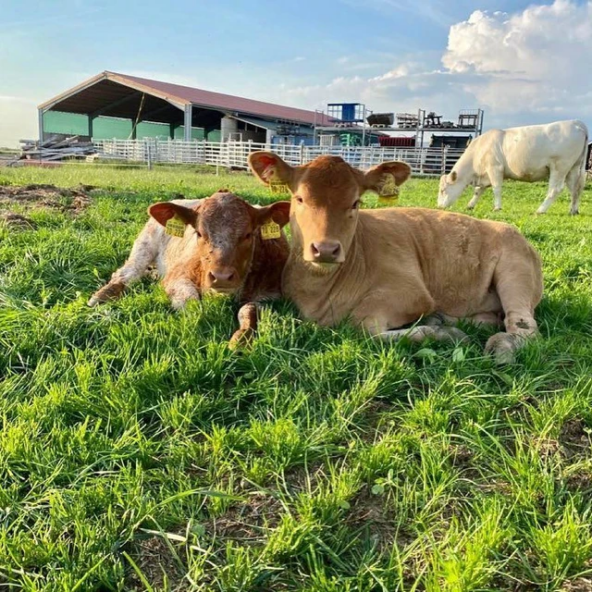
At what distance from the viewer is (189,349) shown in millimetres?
3172

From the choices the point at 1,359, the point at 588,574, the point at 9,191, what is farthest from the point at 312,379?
the point at 9,191

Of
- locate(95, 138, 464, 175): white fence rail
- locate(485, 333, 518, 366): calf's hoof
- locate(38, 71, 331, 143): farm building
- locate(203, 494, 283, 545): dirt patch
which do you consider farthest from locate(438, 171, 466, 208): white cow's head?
locate(38, 71, 331, 143): farm building

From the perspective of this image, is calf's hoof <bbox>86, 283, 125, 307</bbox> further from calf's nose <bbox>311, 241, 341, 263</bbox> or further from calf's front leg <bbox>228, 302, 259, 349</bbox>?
calf's nose <bbox>311, 241, 341, 263</bbox>

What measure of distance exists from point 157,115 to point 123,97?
18.6 ft

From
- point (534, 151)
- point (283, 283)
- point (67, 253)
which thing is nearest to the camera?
point (283, 283)

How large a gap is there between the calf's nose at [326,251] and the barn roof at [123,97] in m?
31.4

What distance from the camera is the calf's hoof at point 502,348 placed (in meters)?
3.14

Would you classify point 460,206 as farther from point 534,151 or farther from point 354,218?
point 354,218

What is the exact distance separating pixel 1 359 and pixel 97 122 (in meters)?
46.1

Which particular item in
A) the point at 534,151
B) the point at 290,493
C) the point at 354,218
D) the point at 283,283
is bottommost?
the point at 290,493

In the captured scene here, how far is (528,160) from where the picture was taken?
13.5 meters

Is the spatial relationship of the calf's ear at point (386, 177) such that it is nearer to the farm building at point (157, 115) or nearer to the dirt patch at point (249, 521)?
the dirt patch at point (249, 521)

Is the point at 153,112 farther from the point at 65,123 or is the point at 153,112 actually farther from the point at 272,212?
the point at 272,212

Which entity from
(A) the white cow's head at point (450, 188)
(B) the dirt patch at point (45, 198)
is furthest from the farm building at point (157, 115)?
(B) the dirt patch at point (45, 198)
